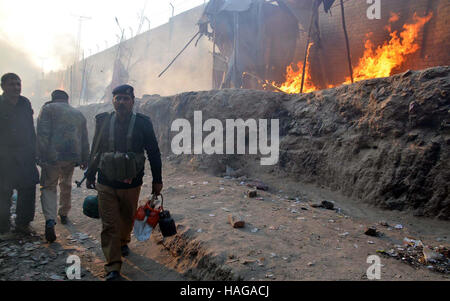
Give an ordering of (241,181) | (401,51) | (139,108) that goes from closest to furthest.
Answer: (241,181) → (401,51) → (139,108)

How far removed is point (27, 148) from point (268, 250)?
3.15 meters

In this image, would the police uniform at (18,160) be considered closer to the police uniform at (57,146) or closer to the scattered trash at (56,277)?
the police uniform at (57,146)

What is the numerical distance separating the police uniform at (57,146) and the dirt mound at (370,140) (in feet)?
11.2

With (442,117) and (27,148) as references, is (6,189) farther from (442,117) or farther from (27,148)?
(442,117)

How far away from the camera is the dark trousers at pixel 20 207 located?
A: 10.8 feet

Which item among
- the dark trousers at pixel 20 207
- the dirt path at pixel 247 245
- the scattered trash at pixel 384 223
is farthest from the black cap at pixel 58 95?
the scattered trash at pixel 384 223

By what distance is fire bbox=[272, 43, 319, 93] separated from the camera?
385 inches

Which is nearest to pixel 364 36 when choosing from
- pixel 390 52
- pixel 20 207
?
pixel 390 52

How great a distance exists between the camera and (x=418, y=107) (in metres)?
4.25

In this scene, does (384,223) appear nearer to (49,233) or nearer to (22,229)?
(49,233)

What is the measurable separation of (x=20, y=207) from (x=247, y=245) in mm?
2821

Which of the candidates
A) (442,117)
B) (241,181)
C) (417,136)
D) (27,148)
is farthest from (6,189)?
(442,117)

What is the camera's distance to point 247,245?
281 centimetres

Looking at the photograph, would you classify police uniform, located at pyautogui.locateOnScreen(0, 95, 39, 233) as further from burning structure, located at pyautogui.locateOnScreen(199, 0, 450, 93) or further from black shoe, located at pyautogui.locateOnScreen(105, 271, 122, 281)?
burning structure, located at pyautogui.locateOnScreen(199, 0, 450, 93)
